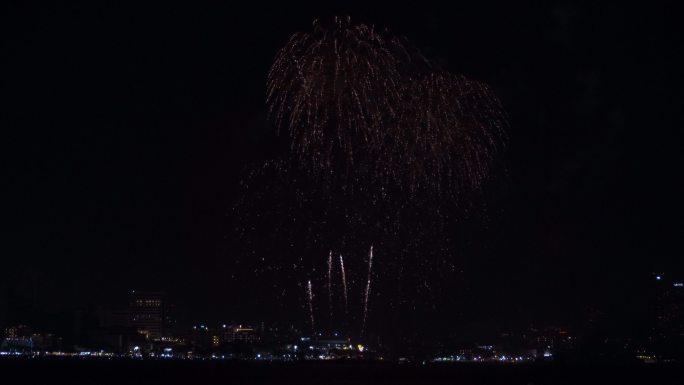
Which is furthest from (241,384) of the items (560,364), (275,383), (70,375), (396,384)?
(560,364)

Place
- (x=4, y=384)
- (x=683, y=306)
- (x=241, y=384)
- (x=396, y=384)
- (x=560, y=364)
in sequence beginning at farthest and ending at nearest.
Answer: (x=683, y=306), (x=560, y=364), (x=396, y=384), (x=241, y=384), (x=4, y=384)

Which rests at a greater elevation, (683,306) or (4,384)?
(683,306)

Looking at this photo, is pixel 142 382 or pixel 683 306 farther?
pixel 683 306

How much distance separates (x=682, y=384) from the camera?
10000 cm

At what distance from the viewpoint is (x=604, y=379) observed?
122 m

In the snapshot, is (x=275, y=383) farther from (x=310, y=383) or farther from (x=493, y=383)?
(x=493, y=383)

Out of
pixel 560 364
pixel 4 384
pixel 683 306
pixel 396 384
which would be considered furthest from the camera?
pixel 683 306

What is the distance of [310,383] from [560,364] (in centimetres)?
8413

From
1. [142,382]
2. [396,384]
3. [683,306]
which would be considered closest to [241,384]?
[142,382]

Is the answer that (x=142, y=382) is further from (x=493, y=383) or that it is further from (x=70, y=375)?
(x=493, y=383)

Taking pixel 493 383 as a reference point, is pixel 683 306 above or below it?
above

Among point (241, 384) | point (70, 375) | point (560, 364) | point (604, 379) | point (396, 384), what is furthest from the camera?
point (560, 364)

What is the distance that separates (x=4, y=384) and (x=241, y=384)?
23.0 m

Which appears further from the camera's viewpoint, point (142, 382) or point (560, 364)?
point (560, 364)
